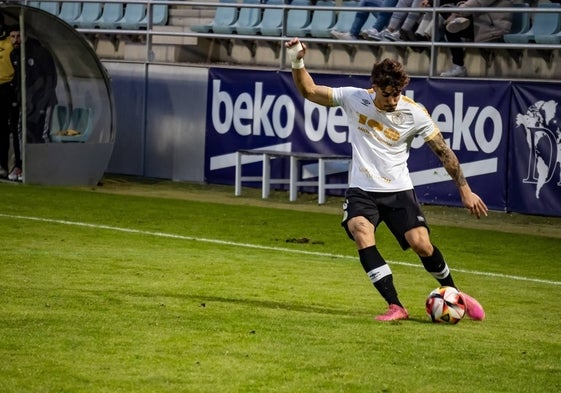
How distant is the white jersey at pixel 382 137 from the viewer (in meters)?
10.1

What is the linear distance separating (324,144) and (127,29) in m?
6.81

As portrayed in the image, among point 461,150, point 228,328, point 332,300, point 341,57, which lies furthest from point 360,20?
point 228,328

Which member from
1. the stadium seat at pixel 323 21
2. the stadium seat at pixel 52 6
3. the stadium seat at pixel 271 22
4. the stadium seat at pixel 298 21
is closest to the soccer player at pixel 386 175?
the stadium seat at pixel 323 21

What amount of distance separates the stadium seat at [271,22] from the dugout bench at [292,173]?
8.80 feet

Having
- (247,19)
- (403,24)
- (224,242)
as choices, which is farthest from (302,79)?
(247,19)

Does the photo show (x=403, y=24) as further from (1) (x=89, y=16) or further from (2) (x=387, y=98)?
(2) (x=387, y=98)

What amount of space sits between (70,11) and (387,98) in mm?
18442

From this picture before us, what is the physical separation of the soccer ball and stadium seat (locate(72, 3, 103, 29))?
18039 mm

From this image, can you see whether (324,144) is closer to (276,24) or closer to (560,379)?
(276,24)

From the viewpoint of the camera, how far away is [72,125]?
21797mm

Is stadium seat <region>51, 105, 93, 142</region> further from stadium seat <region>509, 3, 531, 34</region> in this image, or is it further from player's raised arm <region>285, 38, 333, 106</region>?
player's raised arm <region>285, 38, 333, 106</region>

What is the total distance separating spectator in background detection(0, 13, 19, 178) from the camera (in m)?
21.4

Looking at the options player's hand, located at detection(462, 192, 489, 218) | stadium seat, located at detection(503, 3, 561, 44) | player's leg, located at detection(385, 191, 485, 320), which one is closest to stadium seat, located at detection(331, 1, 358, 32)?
stadium seat, located at detection(503, 3, 561, 44)

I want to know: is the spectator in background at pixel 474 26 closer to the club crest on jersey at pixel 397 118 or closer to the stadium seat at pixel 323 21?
the stadium seat at pixel 323 21
